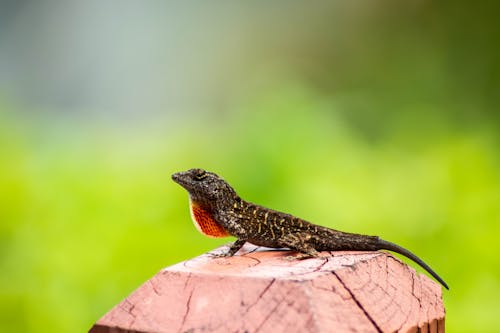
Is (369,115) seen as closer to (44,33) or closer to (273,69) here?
(273,69)

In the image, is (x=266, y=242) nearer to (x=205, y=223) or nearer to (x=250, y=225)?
(x=250, y=225)

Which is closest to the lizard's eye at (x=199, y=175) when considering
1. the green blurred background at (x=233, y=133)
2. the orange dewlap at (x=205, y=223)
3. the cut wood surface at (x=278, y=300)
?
the orange dewlap at (x=205, y=223)

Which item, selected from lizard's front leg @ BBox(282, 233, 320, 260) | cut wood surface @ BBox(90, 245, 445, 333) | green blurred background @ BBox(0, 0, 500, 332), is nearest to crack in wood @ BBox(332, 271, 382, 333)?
cut wood surface @ BBox(90, 245, 445, 333)

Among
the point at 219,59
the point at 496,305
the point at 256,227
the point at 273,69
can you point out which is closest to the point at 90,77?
the point at 219,59

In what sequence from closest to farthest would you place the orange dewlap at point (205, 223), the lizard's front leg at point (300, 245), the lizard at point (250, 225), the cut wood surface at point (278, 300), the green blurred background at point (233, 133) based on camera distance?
1. the cut wood surface at point (278, 300)
2. the lizard's front leg at point (300, 245)
3. the lizard at point (250, 225)
4. the orange dewlap at point (205, 223)
5. the green blurred background at point (233, 133)

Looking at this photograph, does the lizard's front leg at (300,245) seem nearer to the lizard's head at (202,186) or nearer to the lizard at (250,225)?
the lizard at (250,225)

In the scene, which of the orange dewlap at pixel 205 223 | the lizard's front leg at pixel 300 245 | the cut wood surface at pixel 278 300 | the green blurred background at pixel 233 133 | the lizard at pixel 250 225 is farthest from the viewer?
the green blurred background at pixel 233 133
